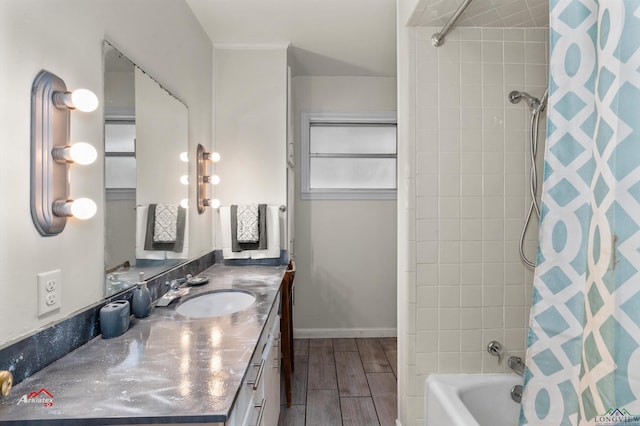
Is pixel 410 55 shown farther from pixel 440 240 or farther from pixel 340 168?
pixel 340 168

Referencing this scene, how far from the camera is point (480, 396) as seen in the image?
160 centimetres

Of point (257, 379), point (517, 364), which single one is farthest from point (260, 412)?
point (517, 364)

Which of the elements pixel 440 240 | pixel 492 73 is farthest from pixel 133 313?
pixel 492 73

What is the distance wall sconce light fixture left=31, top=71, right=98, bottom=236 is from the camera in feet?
3.02

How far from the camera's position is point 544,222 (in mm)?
756

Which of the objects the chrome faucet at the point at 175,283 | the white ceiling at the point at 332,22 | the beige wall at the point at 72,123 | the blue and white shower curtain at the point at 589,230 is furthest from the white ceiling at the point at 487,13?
the chrome faucet at the point at 175,283

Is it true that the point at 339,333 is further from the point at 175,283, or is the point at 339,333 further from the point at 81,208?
the point at 81,208

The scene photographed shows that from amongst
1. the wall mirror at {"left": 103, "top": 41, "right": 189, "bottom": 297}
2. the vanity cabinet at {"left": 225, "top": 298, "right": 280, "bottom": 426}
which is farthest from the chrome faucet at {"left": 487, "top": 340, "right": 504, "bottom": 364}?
the wall mirror at {"left": 103, "top": 41, "right": 189, "bottom": 297}

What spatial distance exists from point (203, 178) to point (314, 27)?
1.38 meters

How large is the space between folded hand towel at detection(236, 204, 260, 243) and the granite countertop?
1.14 metres

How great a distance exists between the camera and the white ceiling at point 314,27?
2117 mm

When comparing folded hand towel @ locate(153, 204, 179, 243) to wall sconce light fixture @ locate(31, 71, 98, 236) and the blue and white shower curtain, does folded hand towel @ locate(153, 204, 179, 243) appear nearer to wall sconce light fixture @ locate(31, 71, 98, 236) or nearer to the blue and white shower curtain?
wall sconce light fixture @ locate(31, 71, 98, 236)

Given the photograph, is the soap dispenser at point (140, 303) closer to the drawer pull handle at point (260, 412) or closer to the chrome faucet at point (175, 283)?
the chrome faucet at point (175, 283)

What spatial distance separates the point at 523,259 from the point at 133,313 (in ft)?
6.22
